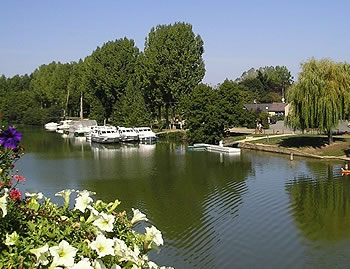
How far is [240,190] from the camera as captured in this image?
1967 cm

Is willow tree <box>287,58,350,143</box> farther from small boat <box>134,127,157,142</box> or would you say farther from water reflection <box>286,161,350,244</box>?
small boat <box>134,127,157,142</box>

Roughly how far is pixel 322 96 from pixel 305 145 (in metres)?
3.84

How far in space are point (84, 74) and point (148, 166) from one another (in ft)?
130

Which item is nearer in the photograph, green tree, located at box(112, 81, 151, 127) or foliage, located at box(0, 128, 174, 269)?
foliage, located at box(0, 128, 174, 269)

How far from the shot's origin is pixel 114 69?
5531cm

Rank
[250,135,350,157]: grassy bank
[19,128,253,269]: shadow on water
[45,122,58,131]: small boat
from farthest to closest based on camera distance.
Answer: [45,122,58,131]: small boat < [250,135,350,157]: grassy bank < [19,128,253,269]: shadow on water

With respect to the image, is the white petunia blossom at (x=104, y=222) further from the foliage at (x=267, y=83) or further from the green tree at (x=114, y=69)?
Answer: the foliage at (x=267, y=83)

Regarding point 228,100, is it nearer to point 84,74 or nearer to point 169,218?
point 169,218

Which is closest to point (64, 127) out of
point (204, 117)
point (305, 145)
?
point (204, 117)

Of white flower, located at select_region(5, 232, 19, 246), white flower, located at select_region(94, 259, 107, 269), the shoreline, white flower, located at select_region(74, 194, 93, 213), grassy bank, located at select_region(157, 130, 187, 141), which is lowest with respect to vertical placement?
the shoreline

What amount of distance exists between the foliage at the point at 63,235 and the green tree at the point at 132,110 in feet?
148

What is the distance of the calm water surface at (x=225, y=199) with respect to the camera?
11.8 meters

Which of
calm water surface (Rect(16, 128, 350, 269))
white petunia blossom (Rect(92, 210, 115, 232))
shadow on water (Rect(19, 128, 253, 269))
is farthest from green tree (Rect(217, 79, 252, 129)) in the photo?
white petunia blossom (Rect(92, 210, 115, 232))

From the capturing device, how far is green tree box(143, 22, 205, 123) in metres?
46.4
